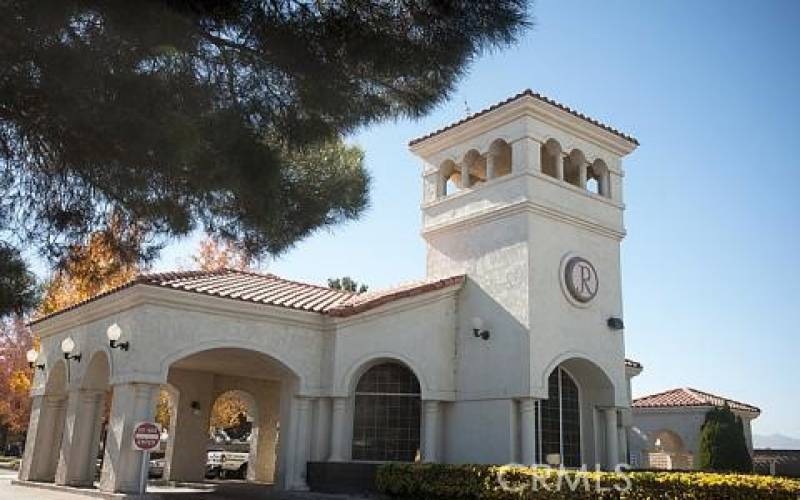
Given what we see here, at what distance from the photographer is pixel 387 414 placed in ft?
60.2

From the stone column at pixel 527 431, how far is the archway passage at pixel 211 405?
643cm

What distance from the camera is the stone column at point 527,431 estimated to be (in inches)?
661

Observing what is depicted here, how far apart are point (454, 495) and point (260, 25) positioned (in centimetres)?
1036

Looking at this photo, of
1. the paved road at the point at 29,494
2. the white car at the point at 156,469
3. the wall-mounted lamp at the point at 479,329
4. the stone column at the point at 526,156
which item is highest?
the stone column at the point at 526,156

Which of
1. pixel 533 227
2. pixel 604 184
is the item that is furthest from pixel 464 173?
pixel 604 184

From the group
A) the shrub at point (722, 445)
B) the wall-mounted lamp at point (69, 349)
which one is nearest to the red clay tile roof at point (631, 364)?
the shrub at point (722, 445)

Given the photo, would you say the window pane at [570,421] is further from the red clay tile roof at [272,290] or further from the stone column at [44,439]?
the stone column at [44,439]

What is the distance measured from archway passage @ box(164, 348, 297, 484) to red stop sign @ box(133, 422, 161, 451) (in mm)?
4480

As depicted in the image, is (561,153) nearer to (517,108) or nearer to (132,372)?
(517,108)

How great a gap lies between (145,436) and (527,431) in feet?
27.0

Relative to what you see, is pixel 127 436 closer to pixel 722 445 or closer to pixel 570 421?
pixel 570 421

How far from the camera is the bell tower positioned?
17906 mm

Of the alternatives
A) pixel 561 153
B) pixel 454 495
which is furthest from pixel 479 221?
pixel 454 495

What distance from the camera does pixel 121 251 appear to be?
1078 centimetres
